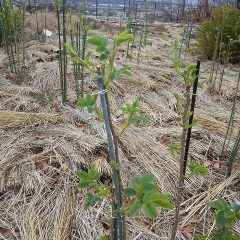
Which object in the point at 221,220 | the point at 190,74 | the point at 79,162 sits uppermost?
the point at 190,74

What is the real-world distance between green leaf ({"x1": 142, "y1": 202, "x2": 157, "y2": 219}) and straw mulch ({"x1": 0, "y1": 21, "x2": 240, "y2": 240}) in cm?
50

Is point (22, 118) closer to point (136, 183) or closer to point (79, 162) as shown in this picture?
point (79, 162)

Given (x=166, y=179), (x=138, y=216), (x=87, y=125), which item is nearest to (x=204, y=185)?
(x=166, y=179)

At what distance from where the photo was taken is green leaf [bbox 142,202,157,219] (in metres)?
0.75

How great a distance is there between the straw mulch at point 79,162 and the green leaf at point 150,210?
50 centimetres

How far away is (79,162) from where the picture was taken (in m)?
2.09

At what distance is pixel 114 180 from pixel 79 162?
120 centimetres

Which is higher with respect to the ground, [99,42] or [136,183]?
[99,42]

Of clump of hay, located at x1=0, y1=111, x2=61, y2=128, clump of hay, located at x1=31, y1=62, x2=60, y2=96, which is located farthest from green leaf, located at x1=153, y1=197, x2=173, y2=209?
clump of hay, located at x1=31, y1=62, x2=60, y2=96

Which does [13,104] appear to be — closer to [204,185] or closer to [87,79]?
[87,79]

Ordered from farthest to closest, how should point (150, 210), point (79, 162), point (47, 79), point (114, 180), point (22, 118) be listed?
1. point (47, 79)
2. point (22, 118)
3. point (79, 162)
4. point (114, 180)
5. point (150, 210)

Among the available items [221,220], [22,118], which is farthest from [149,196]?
[22,118]

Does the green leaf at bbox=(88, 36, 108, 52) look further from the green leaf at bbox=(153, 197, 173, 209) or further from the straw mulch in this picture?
the straw mulch

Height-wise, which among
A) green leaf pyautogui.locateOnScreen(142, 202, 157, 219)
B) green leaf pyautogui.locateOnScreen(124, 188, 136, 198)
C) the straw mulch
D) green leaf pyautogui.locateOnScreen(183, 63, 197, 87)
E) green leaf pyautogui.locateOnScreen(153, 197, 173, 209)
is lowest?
the straw mulch
